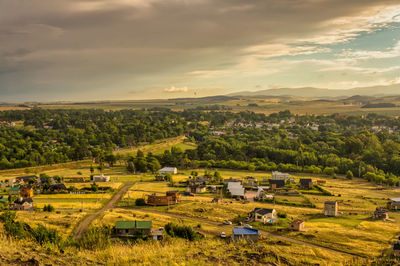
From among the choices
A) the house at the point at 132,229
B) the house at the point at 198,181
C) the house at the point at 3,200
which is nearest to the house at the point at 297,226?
the house at the point at 132,229

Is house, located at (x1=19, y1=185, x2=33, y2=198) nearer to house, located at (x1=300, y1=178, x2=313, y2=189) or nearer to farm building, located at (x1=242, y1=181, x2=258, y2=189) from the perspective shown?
farm building, located at (x1=242, y1=181, x2=258, y2=189)

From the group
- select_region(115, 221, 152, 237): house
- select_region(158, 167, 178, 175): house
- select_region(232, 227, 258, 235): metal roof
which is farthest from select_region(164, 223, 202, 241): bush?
select_region(158, 167, 178, 175): house

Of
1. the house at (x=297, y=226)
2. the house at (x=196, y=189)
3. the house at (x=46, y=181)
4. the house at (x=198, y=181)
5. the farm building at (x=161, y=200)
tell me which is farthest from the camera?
the house at (x=198, y=181)

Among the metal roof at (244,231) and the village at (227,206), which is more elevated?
the metal roof at (244,231)

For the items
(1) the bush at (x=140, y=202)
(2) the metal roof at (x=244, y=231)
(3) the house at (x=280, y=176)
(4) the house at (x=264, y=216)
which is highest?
(2) the metal roof at (x=244, y=231)

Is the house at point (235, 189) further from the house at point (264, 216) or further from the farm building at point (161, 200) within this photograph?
the house at point (264, 216)

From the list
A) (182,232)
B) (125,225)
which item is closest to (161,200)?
(125,225)

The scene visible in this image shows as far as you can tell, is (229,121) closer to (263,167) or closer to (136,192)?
(263,167)
